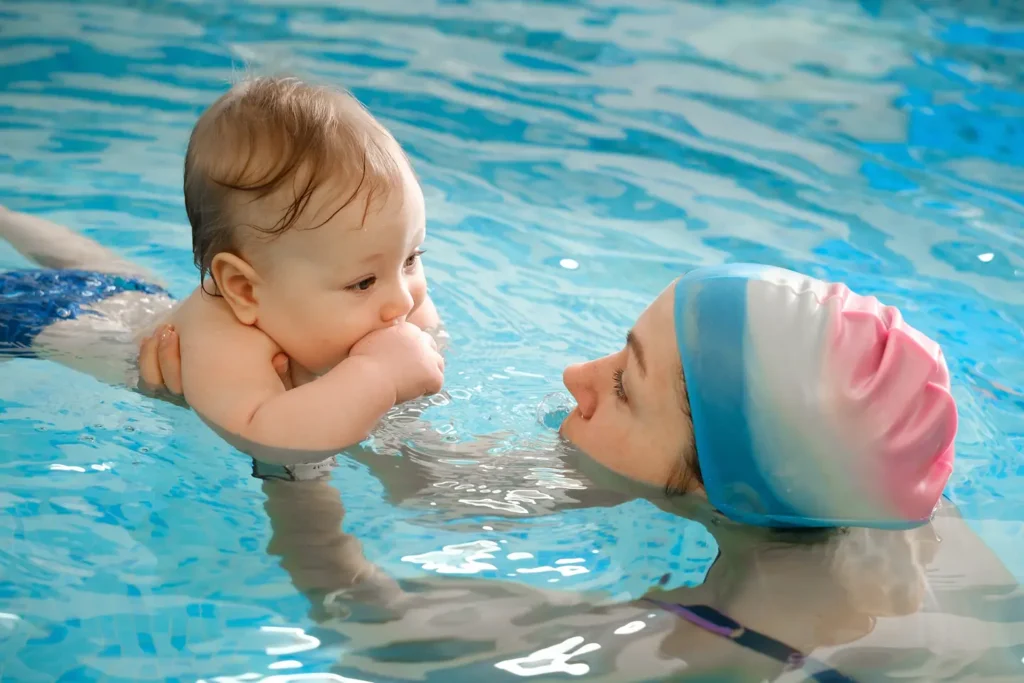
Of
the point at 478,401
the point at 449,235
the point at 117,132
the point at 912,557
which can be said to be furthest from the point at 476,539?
the point at 117,132

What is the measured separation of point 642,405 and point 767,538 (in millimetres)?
432

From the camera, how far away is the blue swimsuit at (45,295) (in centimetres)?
345

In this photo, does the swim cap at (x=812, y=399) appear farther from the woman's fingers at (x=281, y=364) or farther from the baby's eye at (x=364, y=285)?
the woman's fingers at (x=281, y=364)

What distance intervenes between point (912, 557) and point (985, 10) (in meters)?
6.90

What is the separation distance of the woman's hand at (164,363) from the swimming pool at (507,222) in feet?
0.38

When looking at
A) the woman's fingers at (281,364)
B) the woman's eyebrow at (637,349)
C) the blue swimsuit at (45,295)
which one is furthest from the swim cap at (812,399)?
the blue swimsuit at (45,295)

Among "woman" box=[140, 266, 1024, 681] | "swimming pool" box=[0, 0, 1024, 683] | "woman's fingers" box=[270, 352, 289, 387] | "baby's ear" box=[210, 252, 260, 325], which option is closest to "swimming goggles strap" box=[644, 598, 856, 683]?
"woman" box=[140, 266, 1024, 681]

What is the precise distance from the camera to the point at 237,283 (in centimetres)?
304

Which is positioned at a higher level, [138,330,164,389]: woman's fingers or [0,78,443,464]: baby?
[0,78,443,464]: baby

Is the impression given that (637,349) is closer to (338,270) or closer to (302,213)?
(338,270)

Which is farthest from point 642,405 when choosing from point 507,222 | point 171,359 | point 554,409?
point 507,222

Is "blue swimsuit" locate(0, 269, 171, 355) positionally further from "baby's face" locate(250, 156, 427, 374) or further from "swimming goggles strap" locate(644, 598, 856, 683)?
"swimming goggles strap" locate(644, 598, 856, 683)

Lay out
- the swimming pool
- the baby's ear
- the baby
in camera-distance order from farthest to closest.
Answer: the baby's ear → the baby → the swimming pool

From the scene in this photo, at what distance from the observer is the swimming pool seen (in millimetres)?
2764
